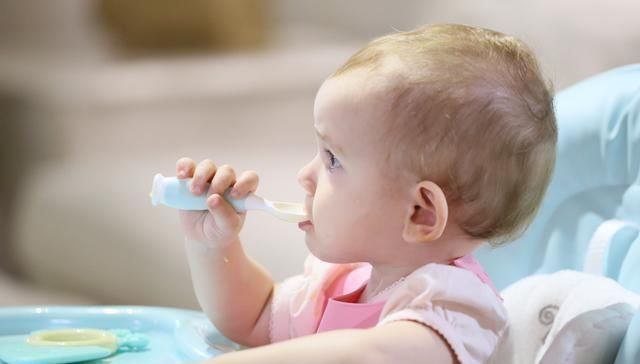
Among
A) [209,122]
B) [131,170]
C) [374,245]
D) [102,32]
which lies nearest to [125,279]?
[131,170]

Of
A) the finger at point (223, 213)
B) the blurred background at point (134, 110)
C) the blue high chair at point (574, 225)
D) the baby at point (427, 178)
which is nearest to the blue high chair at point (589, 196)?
the blue high chair at point (574, 225)

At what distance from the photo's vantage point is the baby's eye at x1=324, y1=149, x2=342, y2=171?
0.76m

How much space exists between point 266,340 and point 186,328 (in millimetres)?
76

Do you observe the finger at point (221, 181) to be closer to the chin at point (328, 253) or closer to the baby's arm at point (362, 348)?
the chin at point (328, 253)

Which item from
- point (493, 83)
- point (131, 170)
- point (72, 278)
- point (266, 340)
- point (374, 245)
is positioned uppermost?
point (493, 83)

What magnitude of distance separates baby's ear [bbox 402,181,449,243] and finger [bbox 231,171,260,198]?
0.49 feet

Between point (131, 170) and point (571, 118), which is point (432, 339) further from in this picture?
point (131, 170)

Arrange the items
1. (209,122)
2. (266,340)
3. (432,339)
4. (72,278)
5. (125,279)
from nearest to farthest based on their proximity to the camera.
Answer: (432,339), (266,340), (125,279), (72,278), (209,122)

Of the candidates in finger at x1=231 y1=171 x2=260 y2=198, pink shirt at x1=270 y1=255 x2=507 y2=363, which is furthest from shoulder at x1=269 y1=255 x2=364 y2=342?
finger at x1=231 y1=171 x2=260 y2=198

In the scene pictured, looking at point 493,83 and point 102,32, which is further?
point 102,32

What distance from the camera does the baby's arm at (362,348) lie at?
63 cm

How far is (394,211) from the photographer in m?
0.74

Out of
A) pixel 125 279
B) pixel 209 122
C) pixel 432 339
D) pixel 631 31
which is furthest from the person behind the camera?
pixel 209 122

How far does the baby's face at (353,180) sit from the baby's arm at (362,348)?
10 centimetres
